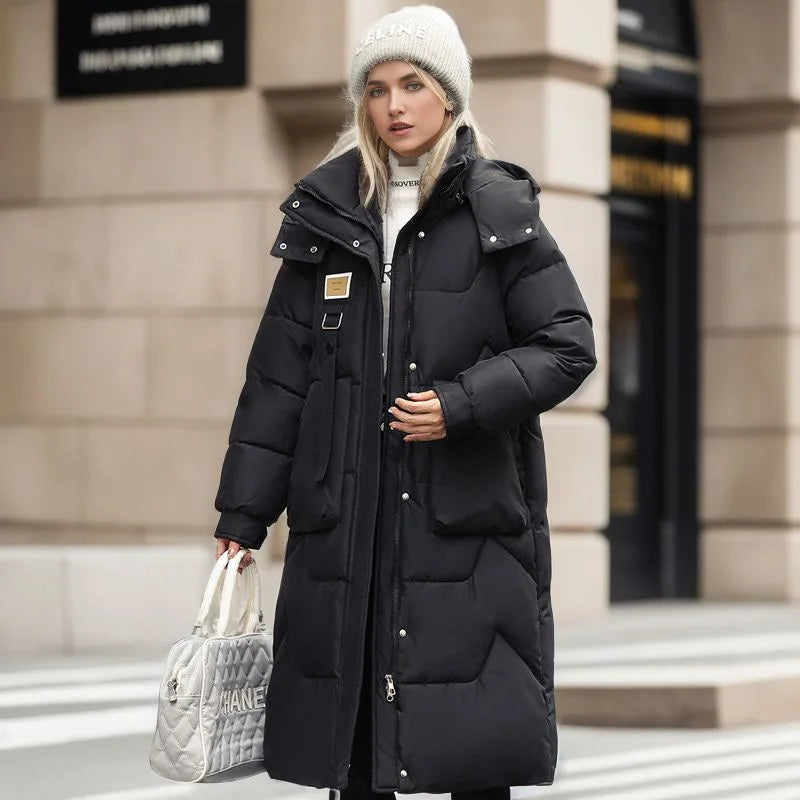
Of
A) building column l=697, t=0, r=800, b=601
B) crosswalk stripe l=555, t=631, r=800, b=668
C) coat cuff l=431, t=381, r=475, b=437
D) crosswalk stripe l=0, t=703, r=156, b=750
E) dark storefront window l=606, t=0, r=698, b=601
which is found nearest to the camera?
coat cuff l=431, t=381, r=475, b=437

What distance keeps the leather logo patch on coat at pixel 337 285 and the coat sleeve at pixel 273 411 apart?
0.08 metres

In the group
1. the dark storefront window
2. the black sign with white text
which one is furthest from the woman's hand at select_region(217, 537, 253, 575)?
the dark storefront window

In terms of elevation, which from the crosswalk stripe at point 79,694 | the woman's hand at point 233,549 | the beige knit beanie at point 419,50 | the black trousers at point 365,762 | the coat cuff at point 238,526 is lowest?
the crosswalk stripe at point 79,694

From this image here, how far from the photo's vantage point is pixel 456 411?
403cm

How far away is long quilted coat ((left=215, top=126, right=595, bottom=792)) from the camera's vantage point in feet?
13.5

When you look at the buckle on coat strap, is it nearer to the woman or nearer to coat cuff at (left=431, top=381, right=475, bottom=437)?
the woman

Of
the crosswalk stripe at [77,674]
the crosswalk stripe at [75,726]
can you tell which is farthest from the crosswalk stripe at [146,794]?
the crosswalk stripe at [77,674]

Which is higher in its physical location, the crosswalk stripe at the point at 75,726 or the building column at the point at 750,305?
the building column at the point at 750,305

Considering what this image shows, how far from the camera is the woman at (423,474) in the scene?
13.5 ft

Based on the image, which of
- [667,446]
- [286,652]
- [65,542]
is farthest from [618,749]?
[667,446]

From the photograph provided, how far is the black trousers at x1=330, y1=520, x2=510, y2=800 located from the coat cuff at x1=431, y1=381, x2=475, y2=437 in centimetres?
37

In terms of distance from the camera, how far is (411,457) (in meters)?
4.16

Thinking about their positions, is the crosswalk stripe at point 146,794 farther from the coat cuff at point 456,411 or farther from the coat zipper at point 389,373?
the coat cuff at point 456,411

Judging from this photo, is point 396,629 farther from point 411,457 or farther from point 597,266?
point 597,266
